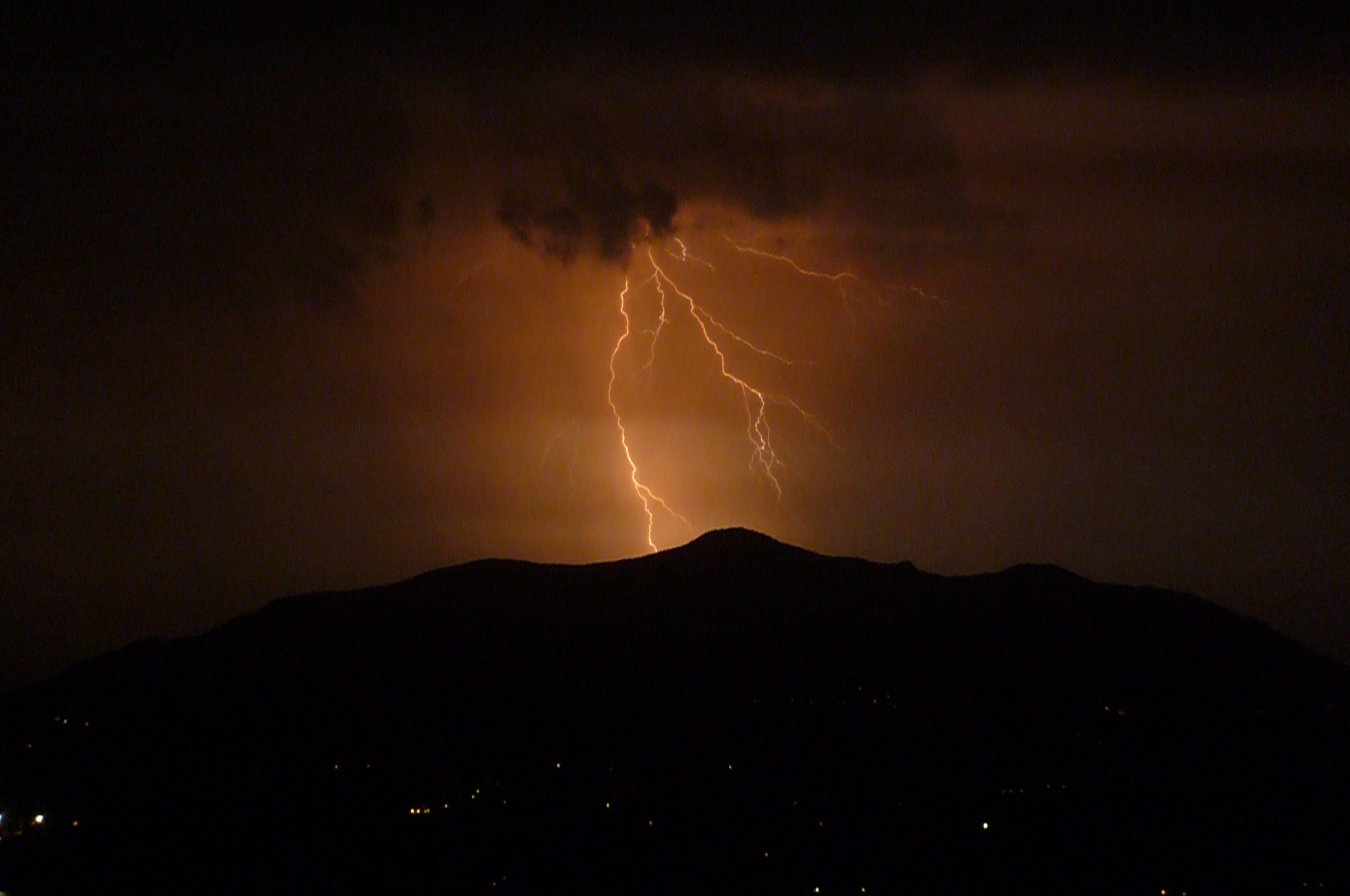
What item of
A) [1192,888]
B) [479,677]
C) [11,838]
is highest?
[479,677]

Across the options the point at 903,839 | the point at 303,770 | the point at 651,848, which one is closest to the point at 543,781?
the point at 651,848

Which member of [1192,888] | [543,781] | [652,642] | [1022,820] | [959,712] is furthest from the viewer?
[652,642]

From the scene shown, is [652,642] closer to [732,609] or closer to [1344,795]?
[732,609]

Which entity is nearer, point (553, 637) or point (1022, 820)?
point (1022, 820)

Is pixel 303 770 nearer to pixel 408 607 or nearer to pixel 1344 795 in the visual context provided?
pixel 408 607

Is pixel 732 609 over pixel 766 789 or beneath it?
over

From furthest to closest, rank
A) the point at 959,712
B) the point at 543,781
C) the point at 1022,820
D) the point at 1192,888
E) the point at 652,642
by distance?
the point at 652,642 → the point at 959,712 → the point at 543,781 → the point at 1022,820 → the point at 1192,888

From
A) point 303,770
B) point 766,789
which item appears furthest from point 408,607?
point 766,789
